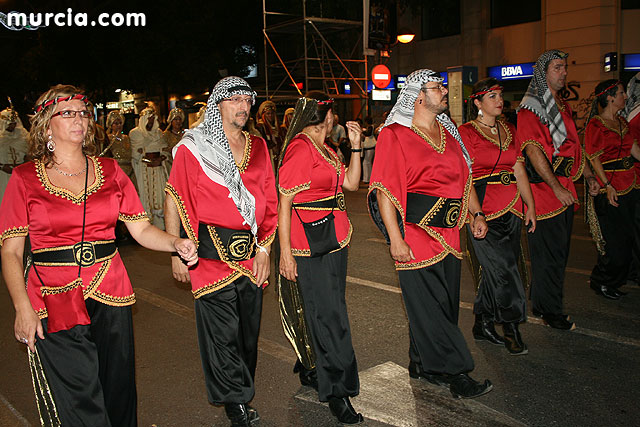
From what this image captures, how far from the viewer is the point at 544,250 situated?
5.86 m

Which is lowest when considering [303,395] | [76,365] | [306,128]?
[303,395]

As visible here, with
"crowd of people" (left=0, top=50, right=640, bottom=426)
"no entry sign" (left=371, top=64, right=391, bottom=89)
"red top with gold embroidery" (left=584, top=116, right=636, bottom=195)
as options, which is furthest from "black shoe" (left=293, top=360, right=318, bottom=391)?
"no entry sign" (left=371, top=64, right=391, bottom=89)

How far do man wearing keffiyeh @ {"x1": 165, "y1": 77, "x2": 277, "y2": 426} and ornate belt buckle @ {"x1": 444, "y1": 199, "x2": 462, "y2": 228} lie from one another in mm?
1216

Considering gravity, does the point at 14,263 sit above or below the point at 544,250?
above

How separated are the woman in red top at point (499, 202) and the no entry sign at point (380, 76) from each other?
48.3 ft

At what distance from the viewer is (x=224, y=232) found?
3.96 meters

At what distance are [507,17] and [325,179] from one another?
20.5 m

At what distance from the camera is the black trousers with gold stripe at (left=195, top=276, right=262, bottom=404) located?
3971 millimetres

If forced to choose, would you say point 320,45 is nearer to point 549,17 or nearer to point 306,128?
point 549,17

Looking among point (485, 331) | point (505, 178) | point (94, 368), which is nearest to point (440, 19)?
point (505, 178)

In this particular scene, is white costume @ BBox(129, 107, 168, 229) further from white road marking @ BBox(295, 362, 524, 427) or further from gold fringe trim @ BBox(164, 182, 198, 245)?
gold fringe trim @ BBox(164, 182, 198, 245)

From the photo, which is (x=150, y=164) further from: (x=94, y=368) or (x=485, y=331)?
(x=94, y=368)

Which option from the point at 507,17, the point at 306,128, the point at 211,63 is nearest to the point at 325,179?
the point at 306,128

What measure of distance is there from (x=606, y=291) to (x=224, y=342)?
4.52 m
